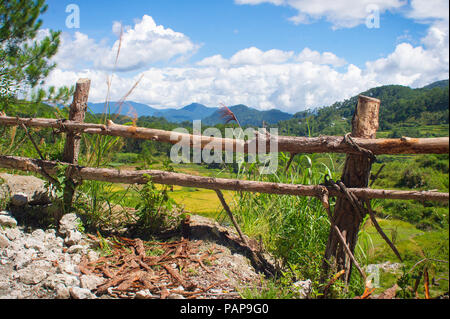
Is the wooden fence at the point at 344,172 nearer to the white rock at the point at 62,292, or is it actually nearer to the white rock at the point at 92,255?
the white rock at the point at 92,255

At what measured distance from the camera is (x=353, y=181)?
9.69 feet

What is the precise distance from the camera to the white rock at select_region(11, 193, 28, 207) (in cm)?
398

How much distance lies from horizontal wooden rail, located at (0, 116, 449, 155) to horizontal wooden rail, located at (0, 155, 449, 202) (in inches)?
13.7

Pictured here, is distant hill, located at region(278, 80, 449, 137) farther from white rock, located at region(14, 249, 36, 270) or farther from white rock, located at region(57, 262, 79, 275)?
white rock, located at region(14, 249, 36, 270)

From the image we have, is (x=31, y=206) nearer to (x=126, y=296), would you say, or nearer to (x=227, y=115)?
(x=126, y=296)

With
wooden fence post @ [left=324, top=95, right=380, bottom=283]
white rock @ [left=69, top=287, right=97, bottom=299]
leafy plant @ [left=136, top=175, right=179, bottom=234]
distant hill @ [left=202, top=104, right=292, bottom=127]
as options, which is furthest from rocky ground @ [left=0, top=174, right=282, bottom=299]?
distant hill @ [left=202, top=104, right=292, bottom=127]

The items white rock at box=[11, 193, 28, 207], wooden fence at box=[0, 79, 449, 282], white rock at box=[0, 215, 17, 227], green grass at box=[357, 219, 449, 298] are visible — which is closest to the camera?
green grass at box=[357, 219, 449, 298]

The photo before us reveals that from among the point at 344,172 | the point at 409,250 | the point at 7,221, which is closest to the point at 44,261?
the point at 7,221

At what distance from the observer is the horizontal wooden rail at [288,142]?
8.16ft

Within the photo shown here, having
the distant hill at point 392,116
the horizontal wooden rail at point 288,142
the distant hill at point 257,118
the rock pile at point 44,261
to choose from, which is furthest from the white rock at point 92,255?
the distant hill at point 392,116

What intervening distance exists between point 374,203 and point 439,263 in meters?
1.18

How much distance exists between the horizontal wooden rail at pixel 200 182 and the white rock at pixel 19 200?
0.37 metres

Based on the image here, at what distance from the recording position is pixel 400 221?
3.73 meters
